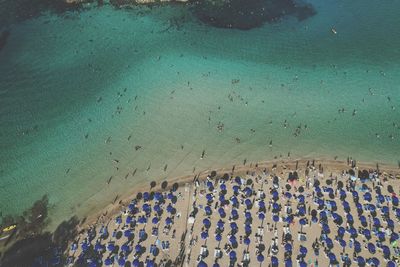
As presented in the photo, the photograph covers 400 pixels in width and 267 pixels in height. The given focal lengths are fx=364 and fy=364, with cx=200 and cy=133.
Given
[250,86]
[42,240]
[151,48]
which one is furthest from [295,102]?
[42,240]

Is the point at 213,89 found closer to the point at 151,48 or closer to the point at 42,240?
the point at 151,48

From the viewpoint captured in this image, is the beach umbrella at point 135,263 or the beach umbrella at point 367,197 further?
the beach umbrella at point 367,197

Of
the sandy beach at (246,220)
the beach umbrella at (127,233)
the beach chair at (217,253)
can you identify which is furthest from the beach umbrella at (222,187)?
the beach umbrella at (127,233)

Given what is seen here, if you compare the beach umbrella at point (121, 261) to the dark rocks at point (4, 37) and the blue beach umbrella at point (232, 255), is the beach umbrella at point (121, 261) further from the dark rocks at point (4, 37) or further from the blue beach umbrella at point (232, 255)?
the dark rocks at point (4, 37)

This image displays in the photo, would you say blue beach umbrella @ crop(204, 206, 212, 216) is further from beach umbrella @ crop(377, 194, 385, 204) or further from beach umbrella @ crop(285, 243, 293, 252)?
beach umbrella @ crop(377, 194, 385, 204)

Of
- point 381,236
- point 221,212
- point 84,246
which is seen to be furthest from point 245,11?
point 84,246
